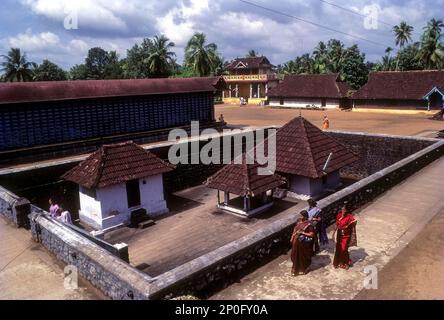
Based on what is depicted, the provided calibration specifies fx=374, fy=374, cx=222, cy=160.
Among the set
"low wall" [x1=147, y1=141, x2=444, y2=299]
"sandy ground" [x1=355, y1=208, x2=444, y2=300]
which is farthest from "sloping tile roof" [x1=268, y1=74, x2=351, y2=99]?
"sandy ground" [x1=355, y1=208, x2=444, y2=300]

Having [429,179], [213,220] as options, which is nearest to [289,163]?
[213,220]

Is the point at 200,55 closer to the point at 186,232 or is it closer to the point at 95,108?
the point at 95,108

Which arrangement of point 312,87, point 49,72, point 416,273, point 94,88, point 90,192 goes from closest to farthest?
point 416,273 → point 90,192 → point 94,88 → point 312,87 → point 49,72

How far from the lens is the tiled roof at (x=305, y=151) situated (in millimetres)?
16859

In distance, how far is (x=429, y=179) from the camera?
1570cm

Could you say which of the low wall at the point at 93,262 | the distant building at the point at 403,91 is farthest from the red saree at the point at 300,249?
the distant building at the point at 403,91

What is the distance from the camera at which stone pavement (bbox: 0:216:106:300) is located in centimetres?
776

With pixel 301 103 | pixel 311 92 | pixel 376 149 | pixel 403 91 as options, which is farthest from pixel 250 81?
pixel 376 149

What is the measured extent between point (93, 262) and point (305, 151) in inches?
464

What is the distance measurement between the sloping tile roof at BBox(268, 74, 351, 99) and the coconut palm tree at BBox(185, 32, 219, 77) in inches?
407

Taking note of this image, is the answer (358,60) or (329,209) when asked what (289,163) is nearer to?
(329,209)

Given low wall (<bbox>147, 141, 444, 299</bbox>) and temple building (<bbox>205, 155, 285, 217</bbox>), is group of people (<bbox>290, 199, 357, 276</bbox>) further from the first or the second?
temple building (<bbox>205, 155, 285, 217</bbox>)

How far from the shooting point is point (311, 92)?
4934cm
